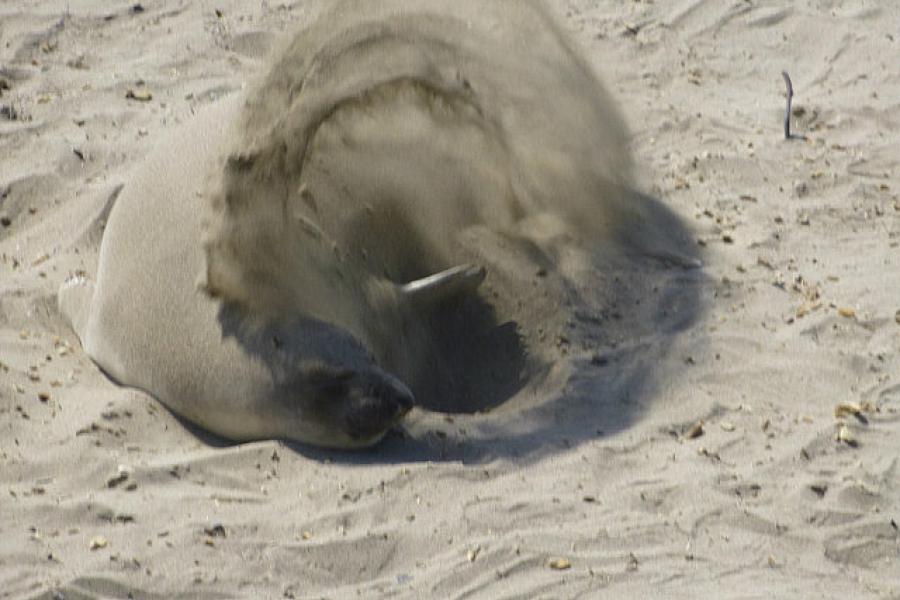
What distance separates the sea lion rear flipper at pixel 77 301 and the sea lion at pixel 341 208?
11 mm

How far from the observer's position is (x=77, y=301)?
5848 millimetres

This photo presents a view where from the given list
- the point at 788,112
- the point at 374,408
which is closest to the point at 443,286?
the point at 374,408

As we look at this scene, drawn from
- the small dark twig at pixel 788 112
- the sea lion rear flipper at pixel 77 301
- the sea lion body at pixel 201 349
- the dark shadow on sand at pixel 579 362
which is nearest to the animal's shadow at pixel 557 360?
the dark shadow on sand at pixel 579 362

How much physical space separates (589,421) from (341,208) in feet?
4.09

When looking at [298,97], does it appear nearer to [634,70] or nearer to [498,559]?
[498,559]

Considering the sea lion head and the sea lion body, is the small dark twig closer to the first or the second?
the sea lion body

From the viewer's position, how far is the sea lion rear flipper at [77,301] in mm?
5746

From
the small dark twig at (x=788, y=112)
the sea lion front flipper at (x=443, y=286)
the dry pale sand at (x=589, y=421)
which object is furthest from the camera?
the small dark twig at (x=788, y=112)

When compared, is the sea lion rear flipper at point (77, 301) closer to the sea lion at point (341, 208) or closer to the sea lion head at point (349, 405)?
the sea lion at point (341, 208)

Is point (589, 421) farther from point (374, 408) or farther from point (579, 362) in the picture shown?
point (374, 408)

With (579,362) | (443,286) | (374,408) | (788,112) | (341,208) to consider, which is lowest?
(788,112)

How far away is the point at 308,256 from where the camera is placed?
535cm

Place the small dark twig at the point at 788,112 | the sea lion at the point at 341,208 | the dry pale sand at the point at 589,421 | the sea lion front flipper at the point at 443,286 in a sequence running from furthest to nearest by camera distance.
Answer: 1. the small dark twig at the point at 788,112
2. the sea lion front flipper at the point at 443,286
3. the sea lion at the point at 341,208
4. the dry pale sand at the point at 589,421

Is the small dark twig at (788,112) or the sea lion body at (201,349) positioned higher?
the sea lion body at (201,349)
